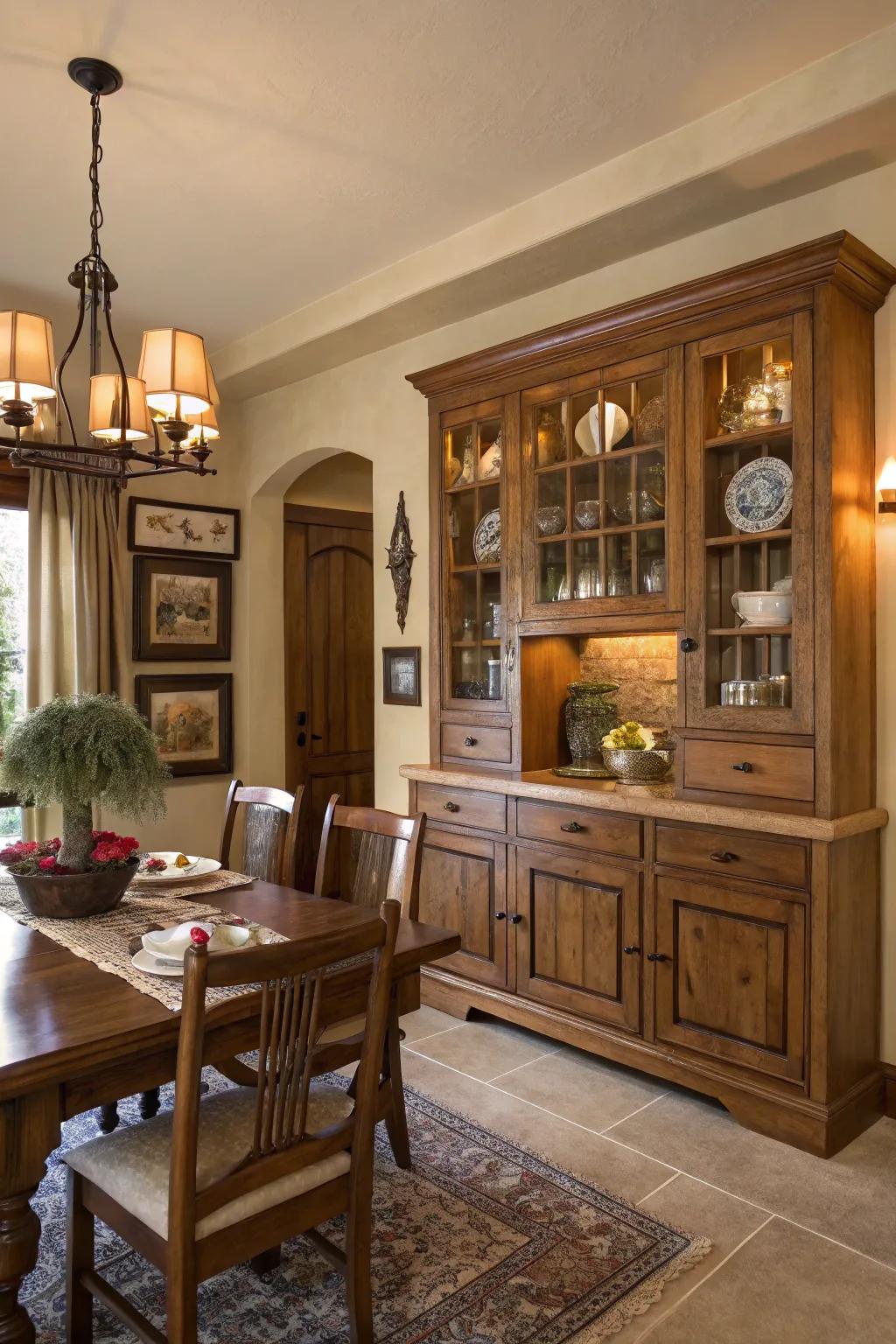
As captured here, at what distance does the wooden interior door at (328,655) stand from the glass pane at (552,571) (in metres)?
2.39

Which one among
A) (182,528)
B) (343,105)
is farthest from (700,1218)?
(182,528)

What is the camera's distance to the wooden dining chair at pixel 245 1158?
1486 millimetres

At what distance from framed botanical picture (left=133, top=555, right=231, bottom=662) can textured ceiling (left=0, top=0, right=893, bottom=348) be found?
1667mm

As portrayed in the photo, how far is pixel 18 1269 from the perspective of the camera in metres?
1.58

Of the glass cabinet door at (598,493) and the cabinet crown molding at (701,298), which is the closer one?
the cabinet crown molding at (701,298)

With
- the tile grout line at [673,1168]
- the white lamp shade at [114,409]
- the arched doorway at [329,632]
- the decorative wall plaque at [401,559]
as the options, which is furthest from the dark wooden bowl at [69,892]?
the arched doorway at [329,632]

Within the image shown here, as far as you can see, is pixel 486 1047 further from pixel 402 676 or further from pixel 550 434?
pixel 550 434

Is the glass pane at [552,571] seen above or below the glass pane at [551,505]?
below

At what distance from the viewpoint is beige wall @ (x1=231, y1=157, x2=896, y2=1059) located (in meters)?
2.89

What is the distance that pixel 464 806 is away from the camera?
3736 mm

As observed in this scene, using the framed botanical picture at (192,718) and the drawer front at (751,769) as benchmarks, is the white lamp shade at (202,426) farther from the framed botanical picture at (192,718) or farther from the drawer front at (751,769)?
the framed botanical picture at (192,718)

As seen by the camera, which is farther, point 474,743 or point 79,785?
point 474,743

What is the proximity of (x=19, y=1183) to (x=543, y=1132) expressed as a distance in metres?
1.72

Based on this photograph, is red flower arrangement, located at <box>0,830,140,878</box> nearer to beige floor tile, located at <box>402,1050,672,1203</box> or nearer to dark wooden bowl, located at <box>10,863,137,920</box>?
dark wooden bowl, located at <box>10,863,137,920</box>
